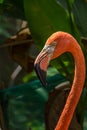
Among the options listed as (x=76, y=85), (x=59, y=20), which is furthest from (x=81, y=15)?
(x=76, y=85)

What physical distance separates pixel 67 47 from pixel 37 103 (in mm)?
719

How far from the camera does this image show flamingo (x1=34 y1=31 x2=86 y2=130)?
860 millimetres

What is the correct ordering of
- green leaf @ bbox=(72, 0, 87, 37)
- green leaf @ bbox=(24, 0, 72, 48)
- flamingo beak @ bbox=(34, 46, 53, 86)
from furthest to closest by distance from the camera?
green leaf @ bbox=(72, 0, 87, 37), green leaf @ bbox=(24, 0, 72, 48), flamingo beak @ bbox=(34, 46, 53, 86)

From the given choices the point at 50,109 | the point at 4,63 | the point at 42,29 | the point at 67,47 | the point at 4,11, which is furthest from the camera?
the point at 4,63

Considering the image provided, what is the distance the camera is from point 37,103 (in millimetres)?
1625

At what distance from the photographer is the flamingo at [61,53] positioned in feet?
2.82

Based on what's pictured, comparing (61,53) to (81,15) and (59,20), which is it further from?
(81,15)

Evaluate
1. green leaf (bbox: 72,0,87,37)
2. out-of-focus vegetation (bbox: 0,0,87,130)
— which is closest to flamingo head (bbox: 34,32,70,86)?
out-of-focus vegetation (bbox: 0,0,87,130)

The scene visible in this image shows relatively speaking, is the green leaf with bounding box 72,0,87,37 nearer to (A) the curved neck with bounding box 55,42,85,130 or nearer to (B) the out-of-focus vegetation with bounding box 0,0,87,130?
(B) the out-of-focus vegetation with bounding box 0,0,87,130

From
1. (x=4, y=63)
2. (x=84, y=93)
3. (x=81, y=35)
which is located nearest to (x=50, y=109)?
(x=84, y=93)

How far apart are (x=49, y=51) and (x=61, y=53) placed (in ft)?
0.19

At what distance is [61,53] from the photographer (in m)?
0.93

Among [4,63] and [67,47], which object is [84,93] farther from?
[4,63]

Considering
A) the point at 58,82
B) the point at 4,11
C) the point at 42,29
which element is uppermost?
the point at 42,29
